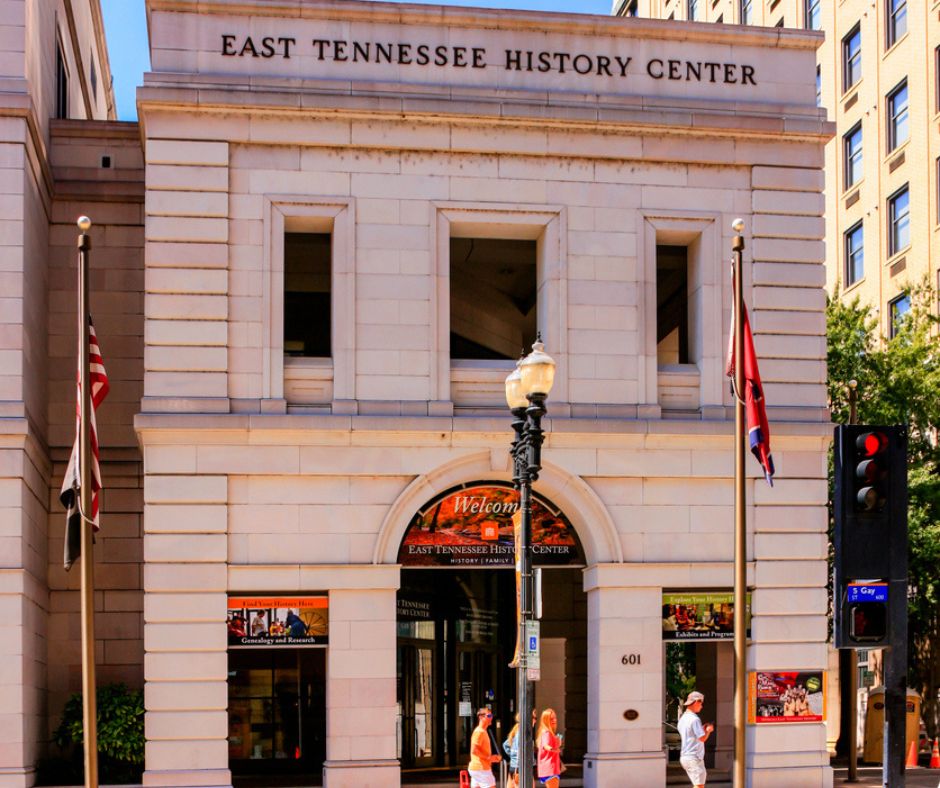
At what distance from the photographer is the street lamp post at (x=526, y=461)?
16.6 meters

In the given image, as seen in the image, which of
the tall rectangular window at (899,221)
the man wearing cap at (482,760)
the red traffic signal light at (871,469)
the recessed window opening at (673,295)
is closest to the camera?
the red traffic signal light at (871,469)

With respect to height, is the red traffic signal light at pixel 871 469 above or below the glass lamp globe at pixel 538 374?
below

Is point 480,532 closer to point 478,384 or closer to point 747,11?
point 478,384

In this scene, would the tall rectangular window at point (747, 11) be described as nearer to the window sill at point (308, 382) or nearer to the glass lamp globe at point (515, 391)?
the window sill at point (308, 382)

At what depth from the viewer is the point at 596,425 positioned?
23.9 m

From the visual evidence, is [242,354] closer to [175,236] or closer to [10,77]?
[175,236]

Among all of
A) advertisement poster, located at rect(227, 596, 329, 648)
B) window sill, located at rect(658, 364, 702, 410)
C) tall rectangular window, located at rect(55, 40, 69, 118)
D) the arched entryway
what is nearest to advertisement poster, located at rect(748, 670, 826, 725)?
the arched entryway

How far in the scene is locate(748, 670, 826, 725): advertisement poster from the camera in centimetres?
2394

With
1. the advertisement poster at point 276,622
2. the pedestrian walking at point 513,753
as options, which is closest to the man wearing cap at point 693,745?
the pedestrian walking at point 513,753

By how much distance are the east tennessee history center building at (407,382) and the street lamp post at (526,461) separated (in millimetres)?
6429

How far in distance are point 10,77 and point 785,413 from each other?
1334cm

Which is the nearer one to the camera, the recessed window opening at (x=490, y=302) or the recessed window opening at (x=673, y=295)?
the recessed window opening at (x=673, y=295)

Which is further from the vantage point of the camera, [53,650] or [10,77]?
[53,650]

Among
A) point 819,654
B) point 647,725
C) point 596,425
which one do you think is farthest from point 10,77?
point 819,654
